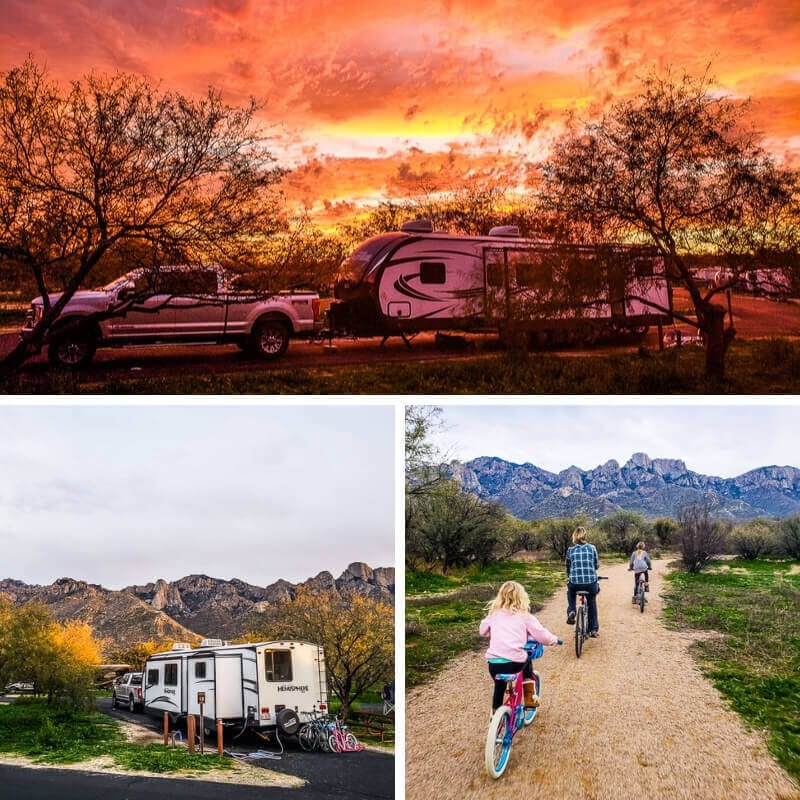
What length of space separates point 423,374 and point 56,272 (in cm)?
220

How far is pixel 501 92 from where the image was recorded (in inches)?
225

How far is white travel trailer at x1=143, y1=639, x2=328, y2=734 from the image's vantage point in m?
5.44

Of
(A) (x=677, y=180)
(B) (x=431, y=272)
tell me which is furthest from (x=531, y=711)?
(A) (x=677, y=180)

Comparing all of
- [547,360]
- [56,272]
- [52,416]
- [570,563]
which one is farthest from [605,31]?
[52,416]

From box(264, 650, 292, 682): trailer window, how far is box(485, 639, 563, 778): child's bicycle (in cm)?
136

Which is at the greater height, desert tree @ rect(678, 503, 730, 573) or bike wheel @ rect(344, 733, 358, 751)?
desert tree @ rect(678, 503, 730, 573)

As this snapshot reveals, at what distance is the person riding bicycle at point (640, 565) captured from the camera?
17.4 feet

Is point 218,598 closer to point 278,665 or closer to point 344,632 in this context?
point 278,665

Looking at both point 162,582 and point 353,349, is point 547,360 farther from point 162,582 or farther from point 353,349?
point 162,582

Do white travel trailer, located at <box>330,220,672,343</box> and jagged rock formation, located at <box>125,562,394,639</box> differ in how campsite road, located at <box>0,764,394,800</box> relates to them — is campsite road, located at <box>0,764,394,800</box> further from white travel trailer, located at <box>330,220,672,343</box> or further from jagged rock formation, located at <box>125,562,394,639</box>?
white travel trailer, located at <box>330,220,672,343</box>

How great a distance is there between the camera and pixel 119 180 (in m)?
5.72

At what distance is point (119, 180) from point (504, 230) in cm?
224

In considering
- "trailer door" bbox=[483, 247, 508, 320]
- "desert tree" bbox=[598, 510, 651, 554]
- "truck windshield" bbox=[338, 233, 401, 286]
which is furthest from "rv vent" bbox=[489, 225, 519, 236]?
"desert tree" bbox=[598, 510, 651, 554]

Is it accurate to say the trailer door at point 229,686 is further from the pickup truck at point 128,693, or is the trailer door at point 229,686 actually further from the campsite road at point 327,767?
the pickup truck at point 128,693
